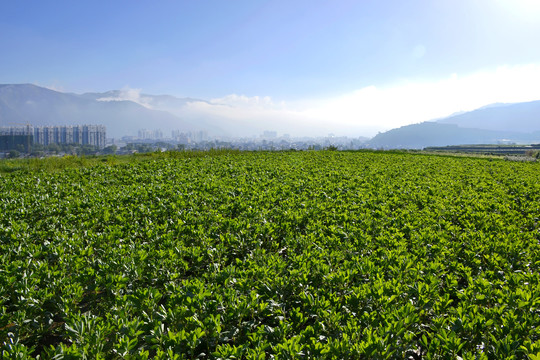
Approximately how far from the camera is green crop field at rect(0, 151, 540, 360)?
2729 mm

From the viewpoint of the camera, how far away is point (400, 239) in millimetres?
5414

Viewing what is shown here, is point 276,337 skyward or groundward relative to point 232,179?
groundward

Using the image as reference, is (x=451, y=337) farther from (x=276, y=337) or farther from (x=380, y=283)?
(x=276, y=337)

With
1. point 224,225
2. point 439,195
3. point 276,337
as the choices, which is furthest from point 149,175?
point 439,195

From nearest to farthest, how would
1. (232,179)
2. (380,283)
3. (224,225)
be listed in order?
(380,283) → (224,225) → (232,179)

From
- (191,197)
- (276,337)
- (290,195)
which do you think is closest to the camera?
(276,337)

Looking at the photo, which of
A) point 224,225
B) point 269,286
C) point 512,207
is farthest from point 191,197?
point 512,207

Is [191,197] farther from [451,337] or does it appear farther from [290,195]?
[451,337]

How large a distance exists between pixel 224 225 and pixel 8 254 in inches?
140

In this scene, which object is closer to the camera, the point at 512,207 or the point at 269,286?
the point at 269,286

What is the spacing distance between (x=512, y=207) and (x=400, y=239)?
547 cm

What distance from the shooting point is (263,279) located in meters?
3.73

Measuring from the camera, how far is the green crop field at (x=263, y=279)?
2729 millimetres

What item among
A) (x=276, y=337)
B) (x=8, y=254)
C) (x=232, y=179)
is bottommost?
(x=276, y=337)
